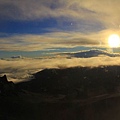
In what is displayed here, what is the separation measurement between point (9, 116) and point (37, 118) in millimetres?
18421

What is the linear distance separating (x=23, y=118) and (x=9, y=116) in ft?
30.4

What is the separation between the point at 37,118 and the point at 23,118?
9.22 meters

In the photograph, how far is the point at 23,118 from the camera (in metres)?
200

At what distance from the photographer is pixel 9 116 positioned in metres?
199

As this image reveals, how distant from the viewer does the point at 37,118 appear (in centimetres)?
19988
